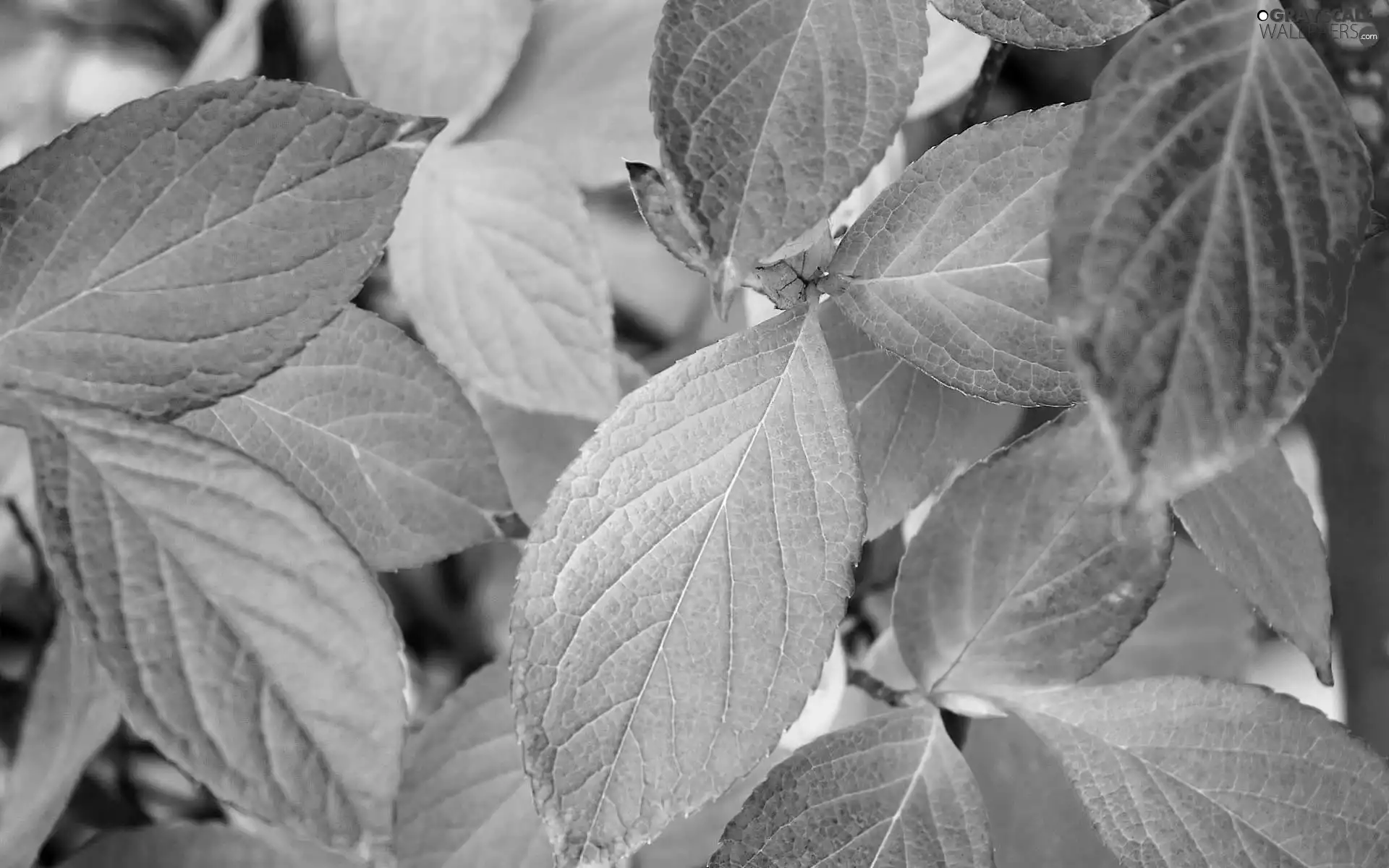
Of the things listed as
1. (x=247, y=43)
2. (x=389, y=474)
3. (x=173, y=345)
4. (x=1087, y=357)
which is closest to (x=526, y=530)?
(x=389, y=474)

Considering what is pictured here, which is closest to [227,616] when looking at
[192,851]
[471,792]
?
[471,792]

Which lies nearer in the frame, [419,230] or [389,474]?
[389,474]

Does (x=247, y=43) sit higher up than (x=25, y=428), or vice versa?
(x=247, y=43)

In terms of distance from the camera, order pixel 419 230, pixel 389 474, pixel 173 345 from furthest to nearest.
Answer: pixel 419 230 → pixel 389 474 → pixel 173 345

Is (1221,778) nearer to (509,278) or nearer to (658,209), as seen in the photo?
(658,209)

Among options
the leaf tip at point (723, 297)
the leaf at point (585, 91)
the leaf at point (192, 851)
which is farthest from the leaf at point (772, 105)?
the leaf at point (192, 851)

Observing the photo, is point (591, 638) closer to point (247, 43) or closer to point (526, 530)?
point (526, 530)
